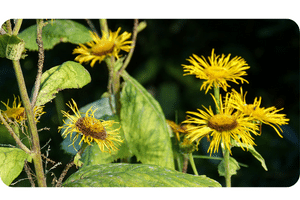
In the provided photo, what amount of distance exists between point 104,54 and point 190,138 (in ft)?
0.78

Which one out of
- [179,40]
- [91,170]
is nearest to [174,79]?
[179,40]

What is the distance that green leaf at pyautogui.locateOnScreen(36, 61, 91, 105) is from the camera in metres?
0.50

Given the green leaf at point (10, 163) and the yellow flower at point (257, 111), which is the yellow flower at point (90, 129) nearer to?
the green leaf at point (10, 163)

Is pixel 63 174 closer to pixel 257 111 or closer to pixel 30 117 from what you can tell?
pixel 30 117

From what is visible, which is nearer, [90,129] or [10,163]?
[10,163]

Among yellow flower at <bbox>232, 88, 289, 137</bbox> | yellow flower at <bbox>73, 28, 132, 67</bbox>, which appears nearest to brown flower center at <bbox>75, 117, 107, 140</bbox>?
yellow flower at <bbox>73, 28, 132, 67</bbox>

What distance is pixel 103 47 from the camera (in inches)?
26.0

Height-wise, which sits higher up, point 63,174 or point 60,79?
point 60,79

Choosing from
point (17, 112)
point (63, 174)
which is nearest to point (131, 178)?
point (63, 174)

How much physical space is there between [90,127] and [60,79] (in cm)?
11

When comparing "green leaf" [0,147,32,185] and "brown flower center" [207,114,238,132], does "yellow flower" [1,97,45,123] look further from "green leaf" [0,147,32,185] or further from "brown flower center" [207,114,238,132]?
"brown flower center" [207,114,238,132]

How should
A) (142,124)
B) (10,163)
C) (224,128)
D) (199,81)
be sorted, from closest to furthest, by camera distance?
(10,163), (224,128), (142,124), (199,81)

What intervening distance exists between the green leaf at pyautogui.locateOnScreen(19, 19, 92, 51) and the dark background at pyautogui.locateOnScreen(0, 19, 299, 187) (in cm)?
2

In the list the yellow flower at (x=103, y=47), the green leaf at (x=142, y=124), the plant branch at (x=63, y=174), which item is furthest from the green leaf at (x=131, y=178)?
the yellow flower at (x=103, y=47)
